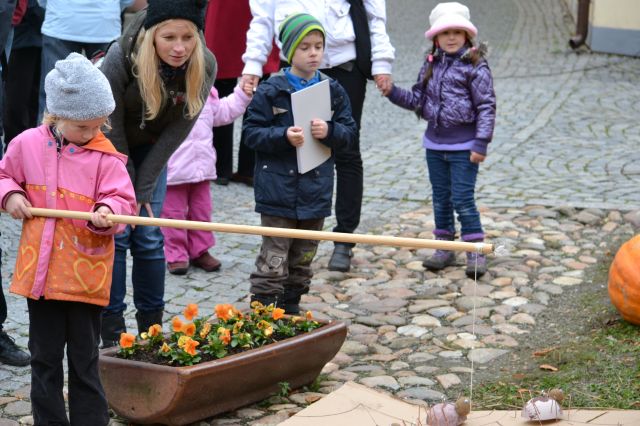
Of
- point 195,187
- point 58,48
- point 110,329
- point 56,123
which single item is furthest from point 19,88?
point 56,123

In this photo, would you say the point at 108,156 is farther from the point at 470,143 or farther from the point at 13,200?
the point at 470,143

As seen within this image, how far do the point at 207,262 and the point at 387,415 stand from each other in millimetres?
2723

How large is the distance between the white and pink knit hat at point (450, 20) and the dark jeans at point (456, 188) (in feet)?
2.34

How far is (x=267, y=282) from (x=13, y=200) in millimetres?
1756

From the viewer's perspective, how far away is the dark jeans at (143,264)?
5.19 m

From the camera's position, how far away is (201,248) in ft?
22.6

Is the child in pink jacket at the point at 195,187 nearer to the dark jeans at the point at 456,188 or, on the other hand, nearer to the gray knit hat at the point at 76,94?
the dark jeans at the point at 456,188

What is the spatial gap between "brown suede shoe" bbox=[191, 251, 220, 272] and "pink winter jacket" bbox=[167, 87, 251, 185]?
0.47 metres

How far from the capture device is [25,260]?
13.2 feet

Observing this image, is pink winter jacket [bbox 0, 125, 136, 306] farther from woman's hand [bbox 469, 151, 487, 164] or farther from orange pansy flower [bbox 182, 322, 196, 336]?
woman's hand [bbox 469, 151, 487, 164]

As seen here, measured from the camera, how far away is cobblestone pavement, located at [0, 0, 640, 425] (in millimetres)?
5422

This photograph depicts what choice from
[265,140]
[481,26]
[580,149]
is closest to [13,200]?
[265,140]

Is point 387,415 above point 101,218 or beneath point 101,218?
beneath

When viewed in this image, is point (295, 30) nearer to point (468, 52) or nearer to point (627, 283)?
point (468, 52)
